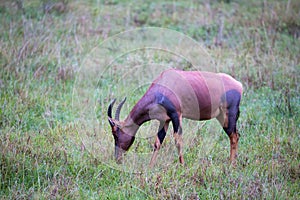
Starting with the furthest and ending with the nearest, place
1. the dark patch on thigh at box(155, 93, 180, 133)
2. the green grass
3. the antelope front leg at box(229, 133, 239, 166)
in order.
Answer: the antelope front leg at box(229, 133, 239, 166), the dark patch on thigh at box(155, 93, 180, 133), the green grass

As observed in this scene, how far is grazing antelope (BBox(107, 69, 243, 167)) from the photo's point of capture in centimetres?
594

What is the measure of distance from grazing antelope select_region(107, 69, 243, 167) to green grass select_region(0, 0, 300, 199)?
0.93ft

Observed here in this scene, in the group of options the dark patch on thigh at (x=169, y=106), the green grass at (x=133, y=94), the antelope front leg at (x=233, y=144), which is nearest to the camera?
the green grass at (x=133, y=94)

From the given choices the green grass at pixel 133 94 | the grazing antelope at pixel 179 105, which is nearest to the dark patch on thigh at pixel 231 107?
the grazing antelope at pixel 179 105

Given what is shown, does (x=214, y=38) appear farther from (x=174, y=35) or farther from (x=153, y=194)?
(x=153, y=194)

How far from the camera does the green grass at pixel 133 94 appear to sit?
5.43m

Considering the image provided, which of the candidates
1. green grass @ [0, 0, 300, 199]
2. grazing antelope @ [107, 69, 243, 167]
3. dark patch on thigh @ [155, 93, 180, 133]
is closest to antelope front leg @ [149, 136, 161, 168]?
grazing antelope @ [107, 69, 243, 167]

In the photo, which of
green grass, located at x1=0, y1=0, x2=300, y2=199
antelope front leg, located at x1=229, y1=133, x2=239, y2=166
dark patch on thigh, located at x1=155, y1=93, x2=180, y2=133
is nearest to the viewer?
green grass, located at x1=0, y1=0, x2=300, y2=199

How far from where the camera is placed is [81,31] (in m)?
10.5

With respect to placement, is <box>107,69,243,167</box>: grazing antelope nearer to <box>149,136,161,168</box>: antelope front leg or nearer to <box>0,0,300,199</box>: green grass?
<box>149,136,161,168</box>: antelope front leg

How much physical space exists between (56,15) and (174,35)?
9.39ft

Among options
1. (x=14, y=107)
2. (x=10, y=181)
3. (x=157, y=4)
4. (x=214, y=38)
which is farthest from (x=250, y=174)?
(x=157, y=4)

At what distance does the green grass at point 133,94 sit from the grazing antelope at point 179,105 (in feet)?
0.93

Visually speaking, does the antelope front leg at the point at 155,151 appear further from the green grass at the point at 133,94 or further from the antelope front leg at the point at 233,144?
A: the antelope front leg at the point at 233,144
